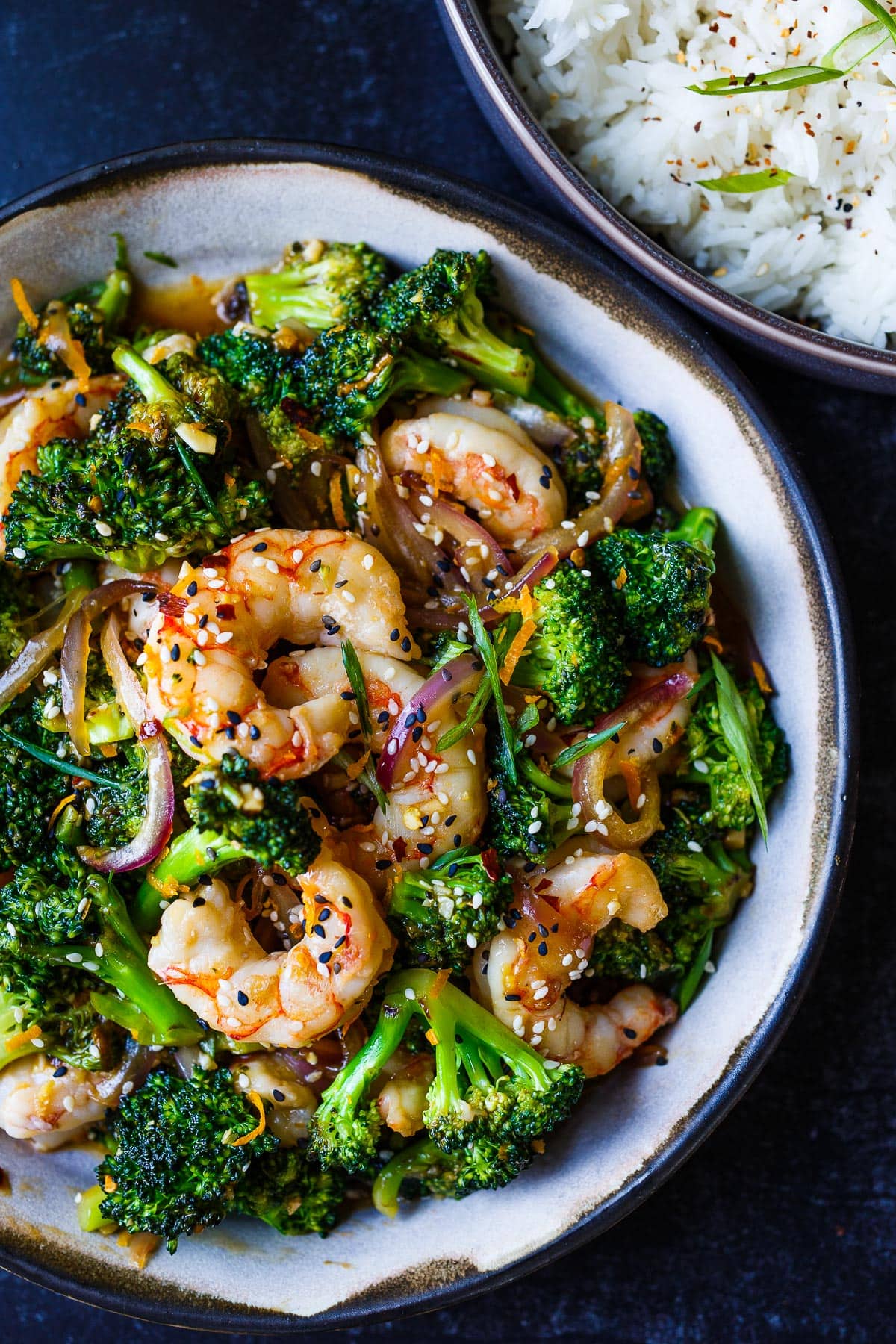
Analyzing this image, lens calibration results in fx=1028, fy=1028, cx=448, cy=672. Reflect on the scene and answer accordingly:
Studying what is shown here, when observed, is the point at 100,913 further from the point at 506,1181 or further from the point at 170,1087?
the point at 506,1181

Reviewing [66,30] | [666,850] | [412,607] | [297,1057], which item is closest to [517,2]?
[66,30]

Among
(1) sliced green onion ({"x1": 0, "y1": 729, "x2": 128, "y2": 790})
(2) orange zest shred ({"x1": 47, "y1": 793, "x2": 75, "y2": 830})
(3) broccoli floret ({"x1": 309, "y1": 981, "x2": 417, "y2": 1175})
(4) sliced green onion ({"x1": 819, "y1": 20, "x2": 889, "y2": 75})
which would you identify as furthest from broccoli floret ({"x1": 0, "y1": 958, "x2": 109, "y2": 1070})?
(4) sliced green onion ({"x1": 819, "y1": 20, "x2": 889, "y2": 75})

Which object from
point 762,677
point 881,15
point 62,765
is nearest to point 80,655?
point 62,765

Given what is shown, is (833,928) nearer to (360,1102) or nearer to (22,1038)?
(360,1102)

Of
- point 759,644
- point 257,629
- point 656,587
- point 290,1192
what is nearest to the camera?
point 257,629

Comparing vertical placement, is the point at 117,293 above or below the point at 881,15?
below

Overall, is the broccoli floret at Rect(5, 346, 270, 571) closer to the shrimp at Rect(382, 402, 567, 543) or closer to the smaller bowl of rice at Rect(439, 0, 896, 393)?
the shrimp at Rect(382, 402, 567, 543)
